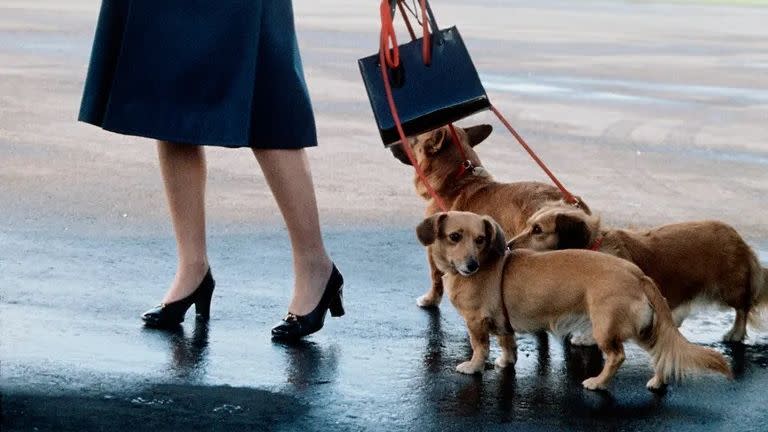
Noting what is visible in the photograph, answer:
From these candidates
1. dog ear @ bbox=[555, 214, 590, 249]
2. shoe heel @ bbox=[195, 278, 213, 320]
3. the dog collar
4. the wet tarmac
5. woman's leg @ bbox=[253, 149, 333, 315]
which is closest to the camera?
the wet tarmac

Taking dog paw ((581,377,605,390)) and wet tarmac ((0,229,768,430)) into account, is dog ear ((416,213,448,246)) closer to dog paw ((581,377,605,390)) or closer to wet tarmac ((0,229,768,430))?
wet tarmac ((0,229,768,430))

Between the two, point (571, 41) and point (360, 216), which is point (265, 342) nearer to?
point (360, 216)

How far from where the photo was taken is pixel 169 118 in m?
5.48

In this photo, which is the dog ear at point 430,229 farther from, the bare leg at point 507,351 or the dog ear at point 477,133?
the dog ear at point 477,133

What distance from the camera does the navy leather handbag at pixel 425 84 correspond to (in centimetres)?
576

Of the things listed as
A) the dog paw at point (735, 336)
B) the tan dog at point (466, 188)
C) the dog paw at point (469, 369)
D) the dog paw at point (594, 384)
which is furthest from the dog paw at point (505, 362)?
the dog paw at point (735, 336)

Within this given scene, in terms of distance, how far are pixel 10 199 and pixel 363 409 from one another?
13.4 ft

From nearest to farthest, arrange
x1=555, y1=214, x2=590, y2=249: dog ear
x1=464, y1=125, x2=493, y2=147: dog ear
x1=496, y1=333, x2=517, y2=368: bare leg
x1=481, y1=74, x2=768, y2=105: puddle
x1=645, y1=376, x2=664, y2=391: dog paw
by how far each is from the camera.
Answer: x1=645, y1=376, x2=664, y2=391: dog paw, x1=496, y1=333, x2=517, y2=368: bare leg, x1=555, y1=214, x2=590, y2=249: dog ear, x1=464, y1=125, x2=493, y2=147: dog ear, x1=481, y1=74, x2=768, y2=105: puddle

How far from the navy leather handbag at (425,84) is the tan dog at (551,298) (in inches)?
16.6

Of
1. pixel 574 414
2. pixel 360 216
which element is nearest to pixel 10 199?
pixel 360 216

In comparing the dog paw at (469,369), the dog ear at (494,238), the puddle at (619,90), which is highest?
the dog ear at (494,238)

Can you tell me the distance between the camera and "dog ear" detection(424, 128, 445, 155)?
6.68 meters

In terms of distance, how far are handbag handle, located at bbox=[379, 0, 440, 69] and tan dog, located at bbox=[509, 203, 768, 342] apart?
841 mm

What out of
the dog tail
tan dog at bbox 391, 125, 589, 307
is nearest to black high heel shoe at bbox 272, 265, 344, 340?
tan dog at bbox 391, 125, 589, 307
